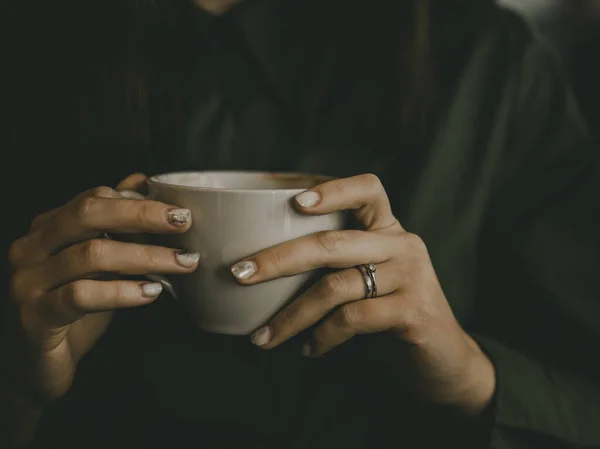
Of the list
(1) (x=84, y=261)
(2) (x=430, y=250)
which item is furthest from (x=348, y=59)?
(1) (x=84, y=261)

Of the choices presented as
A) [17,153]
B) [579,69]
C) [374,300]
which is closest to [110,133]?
[17,153]

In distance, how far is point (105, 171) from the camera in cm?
83

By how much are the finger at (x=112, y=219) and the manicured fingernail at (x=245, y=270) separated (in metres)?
0.06

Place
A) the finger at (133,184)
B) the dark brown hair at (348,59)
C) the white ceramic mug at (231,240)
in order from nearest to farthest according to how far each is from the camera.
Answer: the white ceramic mug at (231,240)
the finger at (133,184)
the dark brown hair at (348,59)

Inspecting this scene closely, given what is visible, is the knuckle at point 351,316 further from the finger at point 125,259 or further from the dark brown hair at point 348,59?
the dark brown hair at point 348,59

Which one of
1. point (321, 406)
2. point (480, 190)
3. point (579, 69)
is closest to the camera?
point (321, 406)

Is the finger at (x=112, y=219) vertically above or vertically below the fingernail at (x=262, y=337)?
above

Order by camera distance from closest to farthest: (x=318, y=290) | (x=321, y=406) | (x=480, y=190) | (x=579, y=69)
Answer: (x=318, y=290), (x=321, y=406), (x=480, y=190), (x=579, y=69)

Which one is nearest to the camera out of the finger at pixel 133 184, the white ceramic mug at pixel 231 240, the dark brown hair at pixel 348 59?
the white ceramic mug at pixel 231 240

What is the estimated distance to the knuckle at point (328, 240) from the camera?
1.66 feet

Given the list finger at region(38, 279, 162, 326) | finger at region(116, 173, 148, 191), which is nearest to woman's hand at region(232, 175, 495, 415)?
finger at region(38, 279, 162, 326)

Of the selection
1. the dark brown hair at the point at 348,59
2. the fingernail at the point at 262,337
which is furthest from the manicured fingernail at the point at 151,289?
the dark brown hair at the point at 348,59

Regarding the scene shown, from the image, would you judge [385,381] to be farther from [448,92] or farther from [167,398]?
[448,92]

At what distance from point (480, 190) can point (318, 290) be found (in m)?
0.41
